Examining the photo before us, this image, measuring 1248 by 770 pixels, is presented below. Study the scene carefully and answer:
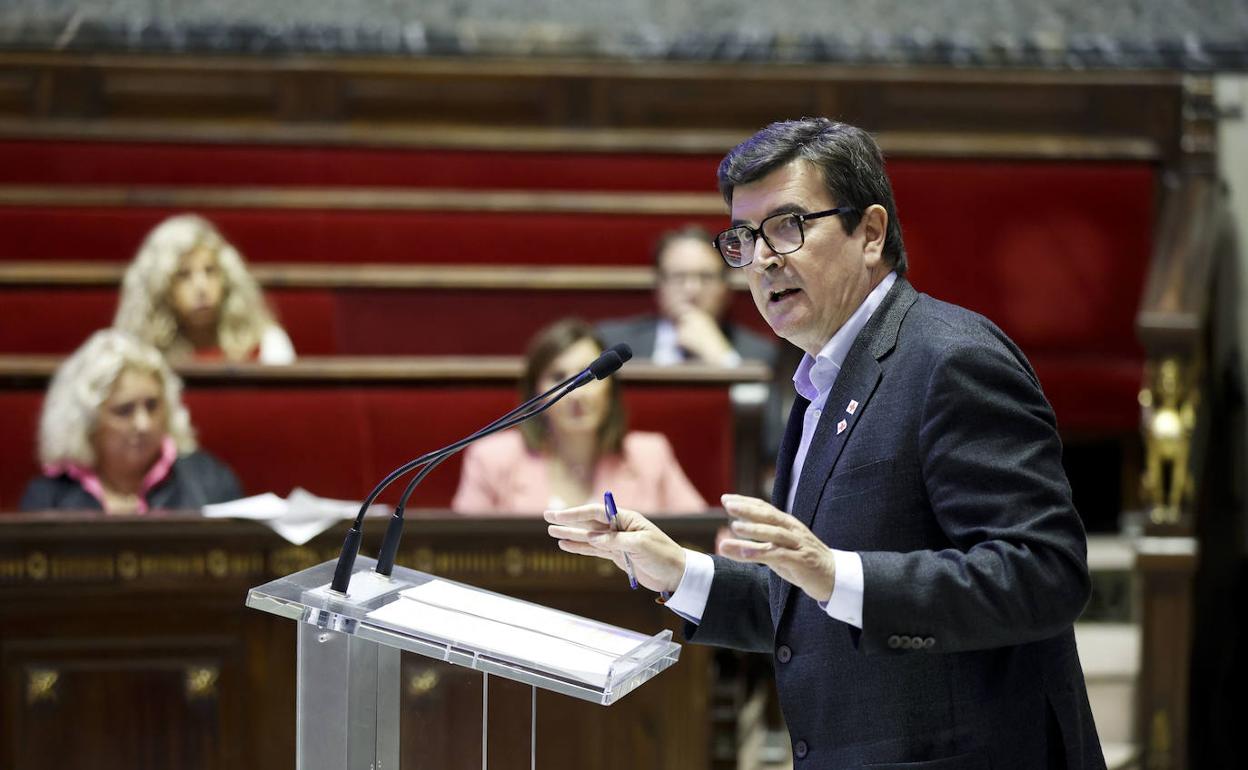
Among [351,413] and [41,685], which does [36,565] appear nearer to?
[41,685]

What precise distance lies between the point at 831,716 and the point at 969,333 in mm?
204

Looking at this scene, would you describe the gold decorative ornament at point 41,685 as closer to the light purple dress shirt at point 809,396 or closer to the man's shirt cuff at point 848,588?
the light purple dress shirt at point 809,396

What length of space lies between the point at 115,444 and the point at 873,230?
3.67 ft

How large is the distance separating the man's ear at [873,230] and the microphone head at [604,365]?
14cm

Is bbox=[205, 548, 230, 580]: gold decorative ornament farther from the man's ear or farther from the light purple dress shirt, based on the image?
the man's ear

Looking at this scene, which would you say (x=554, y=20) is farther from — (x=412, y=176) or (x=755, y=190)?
(x=755, y=190)

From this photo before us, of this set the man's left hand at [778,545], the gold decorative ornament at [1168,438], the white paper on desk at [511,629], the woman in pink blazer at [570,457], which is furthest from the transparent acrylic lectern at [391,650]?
the gold decorative ornament at [1168,438]

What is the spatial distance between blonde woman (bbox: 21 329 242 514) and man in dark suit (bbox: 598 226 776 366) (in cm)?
64

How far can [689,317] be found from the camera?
2.10m

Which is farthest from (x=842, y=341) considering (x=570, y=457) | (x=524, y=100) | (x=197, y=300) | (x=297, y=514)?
(x=524, y=100)

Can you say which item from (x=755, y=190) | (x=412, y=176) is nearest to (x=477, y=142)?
(x=412, y=176)

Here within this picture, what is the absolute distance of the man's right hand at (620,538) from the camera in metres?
0.76

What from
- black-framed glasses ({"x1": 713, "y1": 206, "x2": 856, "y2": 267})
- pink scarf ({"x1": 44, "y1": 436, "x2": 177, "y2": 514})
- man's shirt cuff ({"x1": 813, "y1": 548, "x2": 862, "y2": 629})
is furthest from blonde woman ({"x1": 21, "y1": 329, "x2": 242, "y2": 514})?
man's shirt cuff ({"x1": 813, "y1": 548, "x2": 862, "y2": 629})

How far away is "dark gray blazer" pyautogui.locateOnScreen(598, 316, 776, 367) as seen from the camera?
213 centimetres
